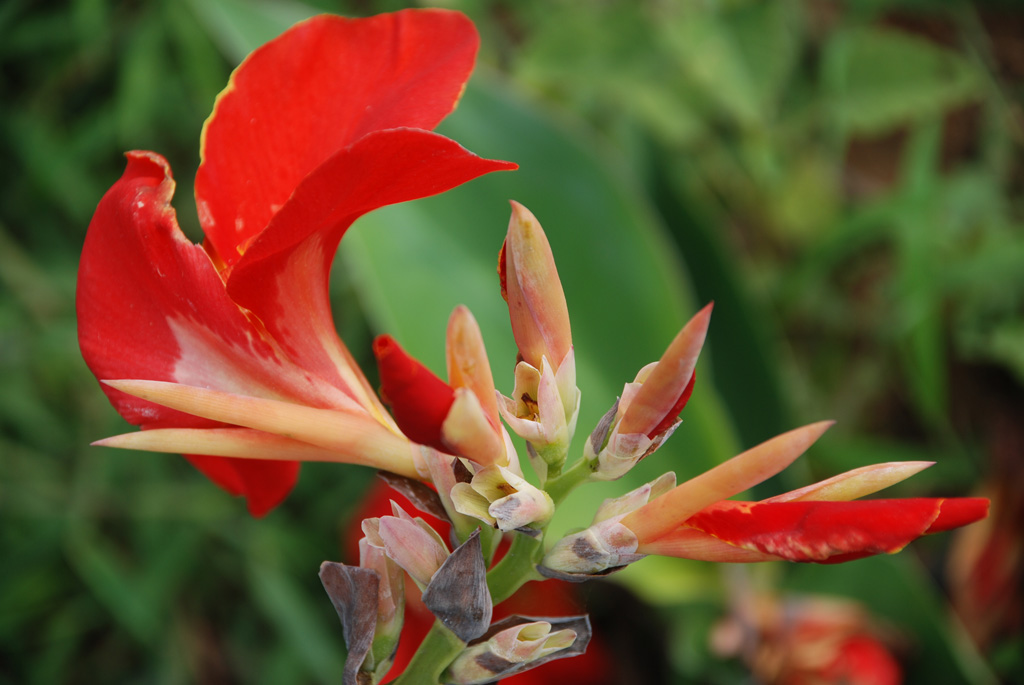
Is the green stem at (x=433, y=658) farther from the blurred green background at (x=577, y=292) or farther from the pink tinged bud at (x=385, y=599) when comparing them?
the blurred green background at (x=577, y=292)

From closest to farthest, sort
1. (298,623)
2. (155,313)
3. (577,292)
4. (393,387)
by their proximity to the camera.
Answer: (393,387) → (155,313) → (577,292) → (298,623)

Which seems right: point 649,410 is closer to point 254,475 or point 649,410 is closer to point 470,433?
point 470,433

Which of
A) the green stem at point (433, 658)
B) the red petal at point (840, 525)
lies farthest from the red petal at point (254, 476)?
the red petal at point (840, 525)

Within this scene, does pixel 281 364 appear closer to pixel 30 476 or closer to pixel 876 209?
pixel 30 476

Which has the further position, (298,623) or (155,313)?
(298,623)

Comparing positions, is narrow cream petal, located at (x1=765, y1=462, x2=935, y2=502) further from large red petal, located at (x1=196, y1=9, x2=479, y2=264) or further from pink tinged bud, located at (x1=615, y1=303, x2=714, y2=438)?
large red petal, located at (x1=196, y1=9, x2=479, y2=264)

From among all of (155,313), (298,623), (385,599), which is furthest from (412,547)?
(298,623)
